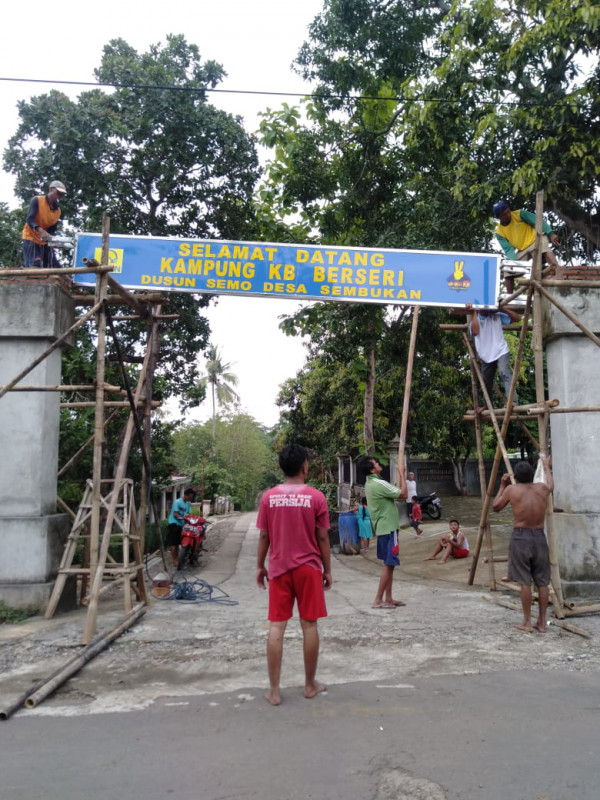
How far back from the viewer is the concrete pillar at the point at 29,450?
6199mm

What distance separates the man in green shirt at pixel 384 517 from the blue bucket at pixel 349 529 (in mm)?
8127

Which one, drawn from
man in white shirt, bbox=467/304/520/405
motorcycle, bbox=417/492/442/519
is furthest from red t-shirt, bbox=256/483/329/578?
motorcycle, bbox=417/492/442/519

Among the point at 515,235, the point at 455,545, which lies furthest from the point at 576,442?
the point at 455,545

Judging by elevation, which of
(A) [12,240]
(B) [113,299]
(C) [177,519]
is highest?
(A) [12,240]

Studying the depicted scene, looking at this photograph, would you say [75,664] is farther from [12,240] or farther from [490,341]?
[12,240]

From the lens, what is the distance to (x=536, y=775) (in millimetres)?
2824

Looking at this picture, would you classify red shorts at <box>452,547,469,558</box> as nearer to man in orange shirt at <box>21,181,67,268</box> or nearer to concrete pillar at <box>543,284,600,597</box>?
concrete pillar at <box>543,284,600,597</box>

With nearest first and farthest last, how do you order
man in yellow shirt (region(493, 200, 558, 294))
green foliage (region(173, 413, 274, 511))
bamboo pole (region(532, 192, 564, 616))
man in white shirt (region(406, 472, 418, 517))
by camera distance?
bamboo pole (region(532, 192, 564, 616)) → man in yellow shirt (region(493, 200, 558, 294)) → man in white shirt (region(406, 472, 418, 517)) → green foliage (region(173, 413, 274, 511))

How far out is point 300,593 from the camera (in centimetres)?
382

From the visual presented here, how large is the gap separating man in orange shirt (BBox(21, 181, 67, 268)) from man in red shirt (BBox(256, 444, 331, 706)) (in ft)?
15.2

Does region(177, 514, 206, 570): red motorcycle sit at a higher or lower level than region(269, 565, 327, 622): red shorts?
lower

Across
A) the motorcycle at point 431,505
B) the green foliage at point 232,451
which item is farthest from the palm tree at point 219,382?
the motorcycle at point 431,505

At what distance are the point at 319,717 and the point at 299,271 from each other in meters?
4.96

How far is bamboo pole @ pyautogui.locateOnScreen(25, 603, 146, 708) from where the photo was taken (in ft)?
12.3
